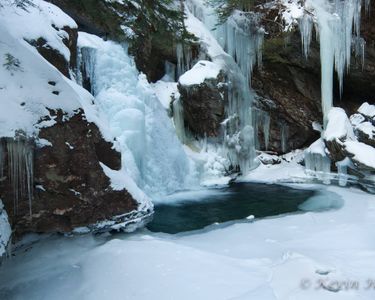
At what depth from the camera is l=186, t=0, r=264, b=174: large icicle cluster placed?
13.9 meters

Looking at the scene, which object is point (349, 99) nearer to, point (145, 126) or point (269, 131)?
point (269, 131)

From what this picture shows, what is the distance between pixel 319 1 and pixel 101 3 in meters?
9.73

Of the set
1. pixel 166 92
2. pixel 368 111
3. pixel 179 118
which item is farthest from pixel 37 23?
pixel 368 111

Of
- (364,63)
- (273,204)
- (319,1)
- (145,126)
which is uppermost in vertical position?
(319,1)

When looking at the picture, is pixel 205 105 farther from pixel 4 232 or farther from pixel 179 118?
pixel 4 232

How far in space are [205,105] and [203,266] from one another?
31.2 ft

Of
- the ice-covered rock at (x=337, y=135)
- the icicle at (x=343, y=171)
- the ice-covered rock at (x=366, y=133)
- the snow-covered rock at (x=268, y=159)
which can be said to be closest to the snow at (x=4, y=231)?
the ice-covered rock at (x=337, y=135)

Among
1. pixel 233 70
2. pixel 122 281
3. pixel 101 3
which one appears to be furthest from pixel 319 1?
pixel 122 281

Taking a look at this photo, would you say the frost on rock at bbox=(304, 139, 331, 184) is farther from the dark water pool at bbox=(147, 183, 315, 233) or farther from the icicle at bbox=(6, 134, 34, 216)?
the icicle at bbox=(6, 134, 34, 216)

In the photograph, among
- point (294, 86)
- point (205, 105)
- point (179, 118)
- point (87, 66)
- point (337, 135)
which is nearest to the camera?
point (87, 66)

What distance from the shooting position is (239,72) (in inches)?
573

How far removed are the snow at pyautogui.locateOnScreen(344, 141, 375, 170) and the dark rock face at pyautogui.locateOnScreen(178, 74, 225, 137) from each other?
478 cm

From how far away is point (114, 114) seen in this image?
10422 mm

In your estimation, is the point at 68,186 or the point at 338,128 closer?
the point at 68,186
